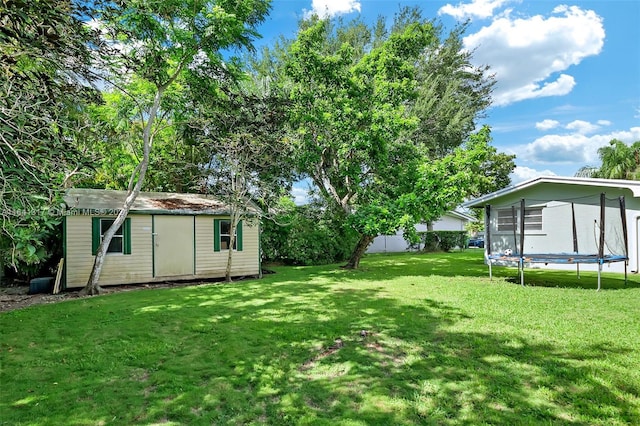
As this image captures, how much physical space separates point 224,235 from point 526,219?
38.7 ft

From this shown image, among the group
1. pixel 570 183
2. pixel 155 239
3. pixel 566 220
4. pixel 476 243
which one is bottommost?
pixel 476 243

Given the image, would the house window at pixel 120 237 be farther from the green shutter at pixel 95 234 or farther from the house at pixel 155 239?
the green shutter at pixel 95 234

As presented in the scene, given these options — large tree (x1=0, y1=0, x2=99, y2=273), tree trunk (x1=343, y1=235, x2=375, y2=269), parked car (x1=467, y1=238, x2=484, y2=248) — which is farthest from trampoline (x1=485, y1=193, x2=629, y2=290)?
parked car (x1=467, y1=238, x2=484, y2=248)

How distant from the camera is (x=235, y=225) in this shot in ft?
36.3

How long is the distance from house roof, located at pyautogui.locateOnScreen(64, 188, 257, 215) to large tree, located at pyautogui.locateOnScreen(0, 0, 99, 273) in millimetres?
4738

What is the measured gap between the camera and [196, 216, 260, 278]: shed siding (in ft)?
36.6

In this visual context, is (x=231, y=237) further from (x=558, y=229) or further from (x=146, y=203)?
(x=558, y=229)

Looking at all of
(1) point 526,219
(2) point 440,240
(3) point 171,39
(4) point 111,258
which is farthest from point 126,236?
(2) point 440,240

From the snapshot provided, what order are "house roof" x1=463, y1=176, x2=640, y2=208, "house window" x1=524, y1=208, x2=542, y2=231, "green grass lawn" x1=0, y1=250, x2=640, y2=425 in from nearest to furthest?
"green grass lawn" x1=0, y1=250, x2=640, y2=425 < "house roof" x1=463, y1=176, x2=640, y2=208 < "house window" x1=524, y1=208, x2=542, y2=231

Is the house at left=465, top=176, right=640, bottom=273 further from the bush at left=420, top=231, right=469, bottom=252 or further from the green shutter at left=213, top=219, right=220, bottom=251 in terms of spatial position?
the bush at left=420, top=231, right=469, bottom=252

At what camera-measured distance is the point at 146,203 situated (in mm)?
10711

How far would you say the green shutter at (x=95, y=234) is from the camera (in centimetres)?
952

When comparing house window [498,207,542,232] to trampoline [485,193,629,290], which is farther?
house window [498,207,542,232]

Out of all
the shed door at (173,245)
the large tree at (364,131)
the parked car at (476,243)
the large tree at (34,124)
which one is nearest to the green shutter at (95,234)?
the shed door at (173,245)
